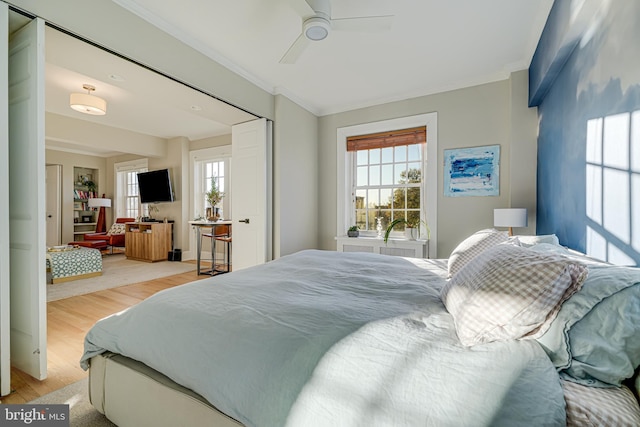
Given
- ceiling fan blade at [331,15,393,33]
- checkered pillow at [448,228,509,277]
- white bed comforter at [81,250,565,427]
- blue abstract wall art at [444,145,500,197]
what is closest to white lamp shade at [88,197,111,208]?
white bed comforter at [81,250,565,427]

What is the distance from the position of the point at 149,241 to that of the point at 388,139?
513 cm

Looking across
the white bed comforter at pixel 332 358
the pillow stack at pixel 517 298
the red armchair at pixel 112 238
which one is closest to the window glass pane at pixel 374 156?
the white bed comforter at pixel 332 358

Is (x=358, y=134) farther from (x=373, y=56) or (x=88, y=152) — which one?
(x=88, y=152)

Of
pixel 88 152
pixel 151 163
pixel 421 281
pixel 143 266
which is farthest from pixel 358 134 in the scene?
pixel 88 152

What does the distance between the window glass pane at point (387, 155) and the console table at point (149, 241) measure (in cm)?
478

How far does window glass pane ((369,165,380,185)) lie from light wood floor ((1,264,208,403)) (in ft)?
10.5

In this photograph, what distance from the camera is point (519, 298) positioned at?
2.89ft

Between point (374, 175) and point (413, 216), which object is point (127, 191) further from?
point (413, 216)

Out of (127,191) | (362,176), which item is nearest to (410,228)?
(362,176)

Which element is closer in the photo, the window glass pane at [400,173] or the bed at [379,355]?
the bed at [379,355]

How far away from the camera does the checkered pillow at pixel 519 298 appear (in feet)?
2.82

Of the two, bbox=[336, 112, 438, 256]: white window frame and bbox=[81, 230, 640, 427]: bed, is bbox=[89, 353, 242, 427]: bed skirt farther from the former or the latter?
bbox=[336, 112, 438, 256]: white window frame

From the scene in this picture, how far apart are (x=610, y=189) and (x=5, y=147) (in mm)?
3284

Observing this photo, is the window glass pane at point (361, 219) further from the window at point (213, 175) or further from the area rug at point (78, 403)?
the area rug at point (78, 403)
